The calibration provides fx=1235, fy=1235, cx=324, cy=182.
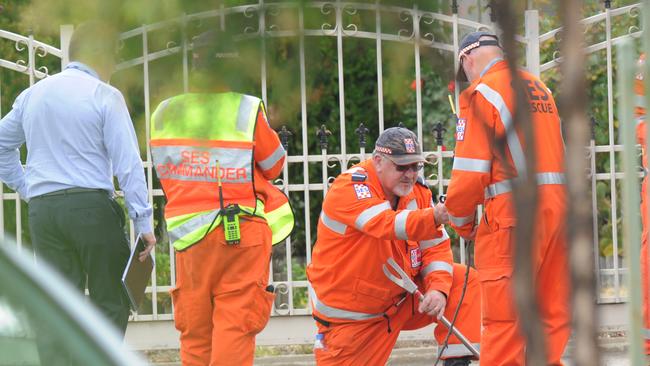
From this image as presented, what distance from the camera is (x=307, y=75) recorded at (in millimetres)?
2197

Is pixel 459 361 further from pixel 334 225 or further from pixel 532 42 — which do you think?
pixel 532 42

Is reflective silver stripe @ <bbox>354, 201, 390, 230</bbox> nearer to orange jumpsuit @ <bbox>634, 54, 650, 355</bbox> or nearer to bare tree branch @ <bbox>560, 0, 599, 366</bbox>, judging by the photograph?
orange jumpsuit @ <bbox>634, 54, 650, 355</bbox>

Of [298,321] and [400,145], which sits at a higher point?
[400,145]

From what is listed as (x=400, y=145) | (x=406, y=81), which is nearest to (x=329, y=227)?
(x=400, y=145)

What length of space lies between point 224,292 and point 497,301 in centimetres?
126

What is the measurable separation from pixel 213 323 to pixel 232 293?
17cm

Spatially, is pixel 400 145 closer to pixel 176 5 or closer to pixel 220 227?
pixel 220 227

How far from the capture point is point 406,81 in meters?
2.45

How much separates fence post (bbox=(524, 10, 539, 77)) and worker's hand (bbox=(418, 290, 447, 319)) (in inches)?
78.9

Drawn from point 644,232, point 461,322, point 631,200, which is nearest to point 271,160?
point 461,322

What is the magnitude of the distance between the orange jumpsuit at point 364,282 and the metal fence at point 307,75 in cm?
54

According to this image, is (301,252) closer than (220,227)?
No

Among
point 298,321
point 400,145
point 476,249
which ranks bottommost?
point 298,321

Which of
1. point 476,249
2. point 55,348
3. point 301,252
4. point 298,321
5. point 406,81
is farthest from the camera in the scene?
point 301,252
